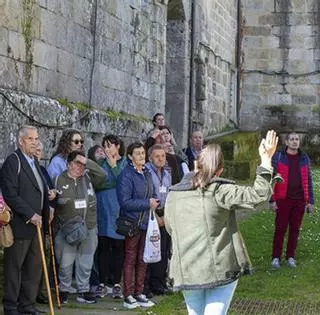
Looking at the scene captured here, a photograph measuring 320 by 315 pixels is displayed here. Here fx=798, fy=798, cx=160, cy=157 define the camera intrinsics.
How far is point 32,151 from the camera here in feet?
22.8

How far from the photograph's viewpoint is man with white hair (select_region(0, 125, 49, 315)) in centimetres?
678

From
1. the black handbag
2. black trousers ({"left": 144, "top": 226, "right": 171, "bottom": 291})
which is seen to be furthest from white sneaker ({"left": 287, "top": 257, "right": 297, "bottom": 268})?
the black handbag

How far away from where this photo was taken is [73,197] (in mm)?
7387

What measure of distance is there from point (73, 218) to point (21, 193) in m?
0.69

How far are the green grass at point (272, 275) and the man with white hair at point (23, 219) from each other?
3.90 feet

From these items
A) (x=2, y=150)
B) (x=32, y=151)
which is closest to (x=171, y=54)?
(x=2, y=150)

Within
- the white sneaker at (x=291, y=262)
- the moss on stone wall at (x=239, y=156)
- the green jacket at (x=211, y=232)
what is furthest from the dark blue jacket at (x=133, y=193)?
the moss on stone wall at (x=239, y=156)

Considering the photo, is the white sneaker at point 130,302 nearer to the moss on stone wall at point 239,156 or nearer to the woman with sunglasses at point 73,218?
the woman with sunglasses at point 73,218

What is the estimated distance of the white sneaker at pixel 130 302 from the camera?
7395 millimetres

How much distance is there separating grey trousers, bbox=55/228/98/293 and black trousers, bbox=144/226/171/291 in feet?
2.39

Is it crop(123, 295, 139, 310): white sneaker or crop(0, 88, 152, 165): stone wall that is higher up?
crop(0, 88, 152, 165): stone wall

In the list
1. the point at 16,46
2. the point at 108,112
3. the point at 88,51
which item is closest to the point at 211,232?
the point at 16,46

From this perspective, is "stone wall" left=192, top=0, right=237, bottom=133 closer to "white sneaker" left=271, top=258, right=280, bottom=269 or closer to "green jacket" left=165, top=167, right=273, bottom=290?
"white sneaker" left=271, top=258, right=280, bottom=269

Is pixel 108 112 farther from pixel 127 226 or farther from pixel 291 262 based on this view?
pixel 127 226
